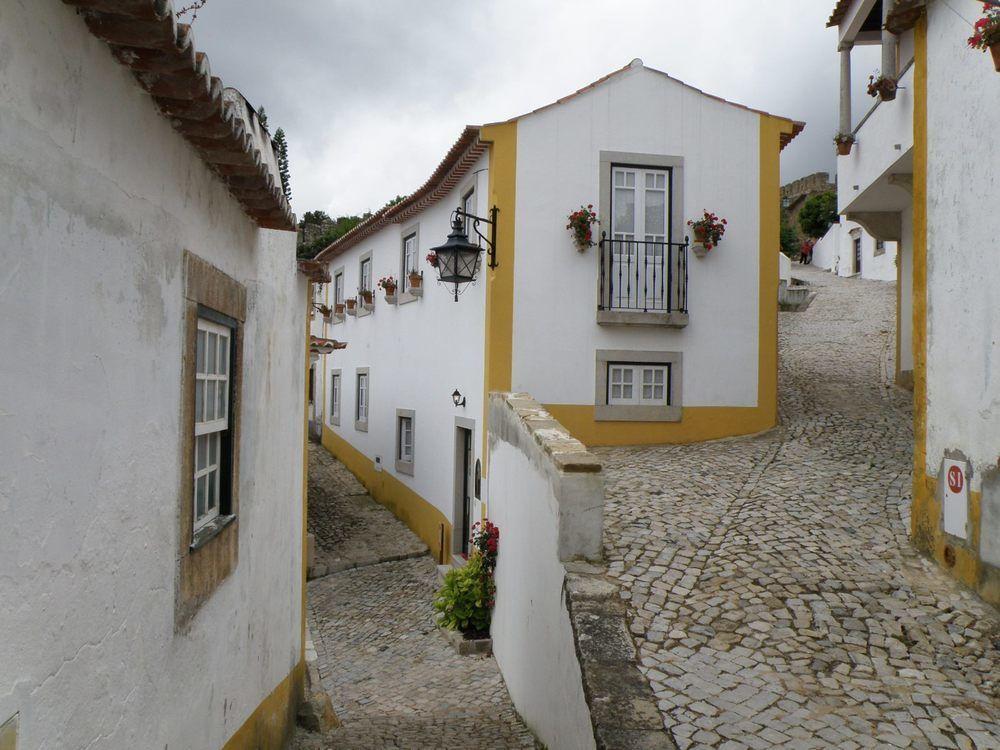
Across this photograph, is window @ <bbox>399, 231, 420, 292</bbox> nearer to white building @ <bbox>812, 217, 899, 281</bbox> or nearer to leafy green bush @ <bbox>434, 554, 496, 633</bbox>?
leafy green bush @ <bbox>434, 554, 496, 633</bbox>

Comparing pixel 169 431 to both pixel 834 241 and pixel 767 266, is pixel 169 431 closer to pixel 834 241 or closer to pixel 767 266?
pixel 767 266

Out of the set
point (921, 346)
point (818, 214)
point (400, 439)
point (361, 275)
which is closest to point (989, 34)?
point (921, 346)

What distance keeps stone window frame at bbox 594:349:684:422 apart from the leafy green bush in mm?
2809

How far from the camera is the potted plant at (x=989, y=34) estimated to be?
485 centimetres

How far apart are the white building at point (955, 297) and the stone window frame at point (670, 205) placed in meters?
4.38

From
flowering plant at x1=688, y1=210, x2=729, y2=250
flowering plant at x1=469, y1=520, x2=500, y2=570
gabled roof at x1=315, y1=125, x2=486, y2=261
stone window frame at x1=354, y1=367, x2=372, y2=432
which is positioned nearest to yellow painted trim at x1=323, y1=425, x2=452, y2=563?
Answer: stone window frame at x1=354, y1=367, x2=372, y2=432

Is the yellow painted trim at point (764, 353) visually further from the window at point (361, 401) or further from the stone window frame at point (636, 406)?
the window at point (361, 401)

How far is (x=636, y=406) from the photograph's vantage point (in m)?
10.8

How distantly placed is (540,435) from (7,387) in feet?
15.5

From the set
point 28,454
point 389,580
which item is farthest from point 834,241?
point 28,454

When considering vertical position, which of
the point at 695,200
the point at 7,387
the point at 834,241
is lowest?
the point at 7,387

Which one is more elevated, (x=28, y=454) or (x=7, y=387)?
(x=7, y=387)

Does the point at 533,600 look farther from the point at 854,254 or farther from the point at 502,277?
the point at 854,254

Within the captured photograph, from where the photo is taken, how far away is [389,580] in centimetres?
1167
